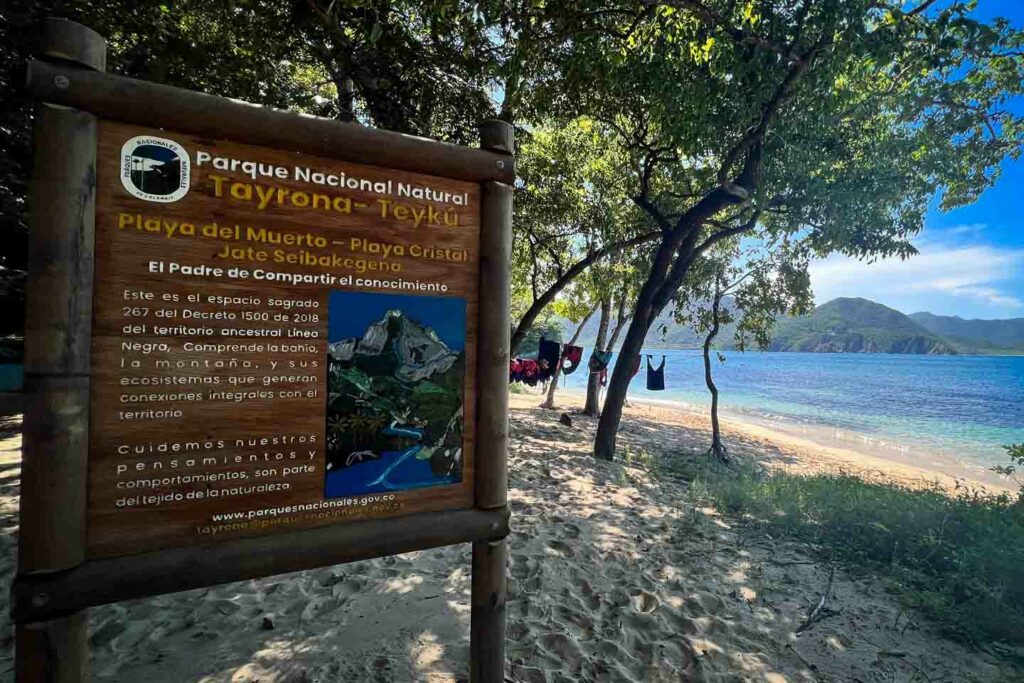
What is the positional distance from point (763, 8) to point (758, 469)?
798 centimetres

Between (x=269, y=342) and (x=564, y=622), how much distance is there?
256cm

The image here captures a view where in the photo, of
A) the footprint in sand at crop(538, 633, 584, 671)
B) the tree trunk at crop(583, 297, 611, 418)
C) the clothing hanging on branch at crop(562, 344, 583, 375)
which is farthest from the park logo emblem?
the tree trunk at crop(583, 297, 611, 418)

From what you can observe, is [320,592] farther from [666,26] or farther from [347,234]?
[666,26]

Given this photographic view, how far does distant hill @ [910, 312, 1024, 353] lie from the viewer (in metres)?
130

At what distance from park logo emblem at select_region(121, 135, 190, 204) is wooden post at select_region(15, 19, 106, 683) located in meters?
0.09

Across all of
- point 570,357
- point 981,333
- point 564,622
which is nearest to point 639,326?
point 570,357

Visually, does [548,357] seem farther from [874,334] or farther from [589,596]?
[874,334]

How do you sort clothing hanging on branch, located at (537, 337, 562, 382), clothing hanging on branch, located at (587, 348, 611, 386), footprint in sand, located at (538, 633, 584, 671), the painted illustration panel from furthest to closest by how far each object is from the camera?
clothing hanging on branch, located at (537, 337, 562, 382) → clothing hanging on branch, located at (587, 348, 611, 386) → footprint in sand, located at (538, 633, 584, 671) → the painted illustration panel

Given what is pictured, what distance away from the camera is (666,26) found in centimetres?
504

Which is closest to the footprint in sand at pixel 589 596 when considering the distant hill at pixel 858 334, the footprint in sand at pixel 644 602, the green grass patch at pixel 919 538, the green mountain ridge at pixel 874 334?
the footprint in sand at pixel 644 602

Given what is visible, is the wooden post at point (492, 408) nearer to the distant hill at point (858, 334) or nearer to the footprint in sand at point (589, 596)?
the footprint in sand at point (589, 596)

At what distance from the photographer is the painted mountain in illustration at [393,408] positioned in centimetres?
180

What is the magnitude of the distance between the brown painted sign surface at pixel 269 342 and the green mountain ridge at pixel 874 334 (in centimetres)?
10540

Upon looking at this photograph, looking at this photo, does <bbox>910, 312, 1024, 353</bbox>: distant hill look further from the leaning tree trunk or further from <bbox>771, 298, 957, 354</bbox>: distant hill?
the leaning tree trunk
